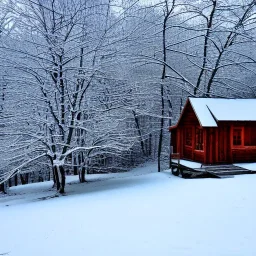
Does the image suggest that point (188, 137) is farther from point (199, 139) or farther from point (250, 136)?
point (250, 136)

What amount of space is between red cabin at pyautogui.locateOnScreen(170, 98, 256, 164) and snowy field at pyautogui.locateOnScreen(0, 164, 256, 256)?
14.7 feet

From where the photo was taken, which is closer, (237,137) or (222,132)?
(222,132)

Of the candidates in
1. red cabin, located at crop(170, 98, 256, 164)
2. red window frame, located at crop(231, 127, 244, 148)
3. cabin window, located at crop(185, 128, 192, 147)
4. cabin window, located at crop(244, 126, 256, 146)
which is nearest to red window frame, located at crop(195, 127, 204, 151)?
red cabin, located at crop(170, 98, 256, 164)

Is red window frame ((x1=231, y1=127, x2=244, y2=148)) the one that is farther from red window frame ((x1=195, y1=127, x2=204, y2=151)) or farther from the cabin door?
red window frame ((x1=195, y1=127, x2=204, y2=151))

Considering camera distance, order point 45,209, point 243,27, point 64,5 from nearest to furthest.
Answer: point 45,209 → point 64,5 → point 243,27

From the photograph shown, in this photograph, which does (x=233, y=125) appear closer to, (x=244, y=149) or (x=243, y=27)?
(x=244, y=149)

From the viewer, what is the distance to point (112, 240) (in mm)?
5102

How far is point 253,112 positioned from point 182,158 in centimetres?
460

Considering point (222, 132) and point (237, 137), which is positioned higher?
point (222, 132)

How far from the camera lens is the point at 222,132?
44.0 feet

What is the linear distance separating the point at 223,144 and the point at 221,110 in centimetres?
175

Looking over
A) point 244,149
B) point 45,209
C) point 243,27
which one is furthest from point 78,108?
point 243,27

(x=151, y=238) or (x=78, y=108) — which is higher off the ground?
(x=78, y=108)

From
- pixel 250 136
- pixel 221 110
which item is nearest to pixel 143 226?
pixel 221 110
